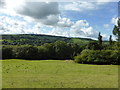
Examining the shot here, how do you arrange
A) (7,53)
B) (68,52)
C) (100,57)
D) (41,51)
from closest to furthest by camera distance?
(100,57) < (7,53) < (41,51) < (68,52)

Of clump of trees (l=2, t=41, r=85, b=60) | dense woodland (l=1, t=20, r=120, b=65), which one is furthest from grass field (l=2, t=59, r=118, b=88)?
clump of trees (l=2, t=41, r=85, b=60)

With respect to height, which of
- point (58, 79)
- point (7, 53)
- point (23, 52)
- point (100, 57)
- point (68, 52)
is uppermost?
point (58, 79)

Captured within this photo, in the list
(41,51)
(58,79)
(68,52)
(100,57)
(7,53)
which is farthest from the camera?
(68,52)

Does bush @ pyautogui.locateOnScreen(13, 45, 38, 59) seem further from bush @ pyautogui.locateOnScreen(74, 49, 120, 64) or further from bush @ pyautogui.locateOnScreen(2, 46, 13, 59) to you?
bush @ pyautogui.locateOnScreen(74, 49, 120, 64)

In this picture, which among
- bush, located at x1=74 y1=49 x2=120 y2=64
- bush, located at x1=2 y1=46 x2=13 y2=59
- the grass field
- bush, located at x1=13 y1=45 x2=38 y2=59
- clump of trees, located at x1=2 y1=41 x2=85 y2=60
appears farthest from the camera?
clump of trees, located at x1=2 y1=41 x2=85 y2=60

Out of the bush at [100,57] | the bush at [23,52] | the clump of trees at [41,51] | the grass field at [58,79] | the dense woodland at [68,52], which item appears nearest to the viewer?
the grass field at [58,79]

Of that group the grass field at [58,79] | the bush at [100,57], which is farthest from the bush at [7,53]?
the grass field at [58,79]

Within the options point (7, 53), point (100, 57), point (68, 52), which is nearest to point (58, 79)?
point (100, 57)

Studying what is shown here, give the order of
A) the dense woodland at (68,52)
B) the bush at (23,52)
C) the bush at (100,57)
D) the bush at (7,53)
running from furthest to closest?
the bush at (23,52) → the bush at (7,53) → the dense woodland at (68,52) → the bush at (100,57)

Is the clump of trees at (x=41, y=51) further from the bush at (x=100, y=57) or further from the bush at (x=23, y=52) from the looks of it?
the bush at (x=100, y=57)

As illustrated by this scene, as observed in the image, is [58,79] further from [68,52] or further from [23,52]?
[68,52]

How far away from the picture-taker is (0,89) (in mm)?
10930

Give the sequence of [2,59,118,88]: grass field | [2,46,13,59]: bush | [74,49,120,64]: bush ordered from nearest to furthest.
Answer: [2,59,118,88]: grass field
[74,49,120,64]: bush
[2,46,13,59]: bush

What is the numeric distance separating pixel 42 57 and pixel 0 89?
66.6 m
